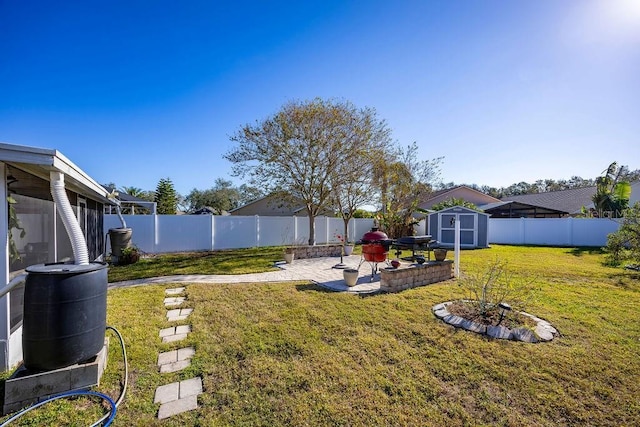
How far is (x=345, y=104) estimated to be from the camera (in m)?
11.4

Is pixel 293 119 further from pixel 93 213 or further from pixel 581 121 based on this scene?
pixel 581 121

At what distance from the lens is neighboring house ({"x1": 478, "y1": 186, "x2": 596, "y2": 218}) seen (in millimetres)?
20203

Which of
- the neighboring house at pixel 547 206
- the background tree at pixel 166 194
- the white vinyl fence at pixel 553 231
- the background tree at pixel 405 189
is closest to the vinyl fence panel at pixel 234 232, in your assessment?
the background tree at pixel 405 189

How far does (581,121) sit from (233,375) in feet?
38.7

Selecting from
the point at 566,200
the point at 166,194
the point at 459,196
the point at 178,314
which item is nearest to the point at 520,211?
the point at 459,196

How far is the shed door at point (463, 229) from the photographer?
49.6 feet

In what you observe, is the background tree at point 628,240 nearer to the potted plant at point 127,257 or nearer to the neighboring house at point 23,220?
the neighboring house at point 23,220

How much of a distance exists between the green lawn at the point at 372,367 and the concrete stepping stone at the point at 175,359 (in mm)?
78

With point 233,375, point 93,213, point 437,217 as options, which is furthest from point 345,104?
point 233,375

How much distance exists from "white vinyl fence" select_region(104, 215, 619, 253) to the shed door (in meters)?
1.47

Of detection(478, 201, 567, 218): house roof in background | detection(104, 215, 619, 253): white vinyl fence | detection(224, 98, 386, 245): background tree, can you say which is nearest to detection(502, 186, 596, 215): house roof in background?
detection(478, 201, 567, 218): house roof in background

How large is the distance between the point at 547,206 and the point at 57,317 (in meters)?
28.4

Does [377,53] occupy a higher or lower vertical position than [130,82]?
higher

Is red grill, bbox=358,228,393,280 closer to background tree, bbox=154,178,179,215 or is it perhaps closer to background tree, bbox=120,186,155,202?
background tree, bbox=154,178,179,215
